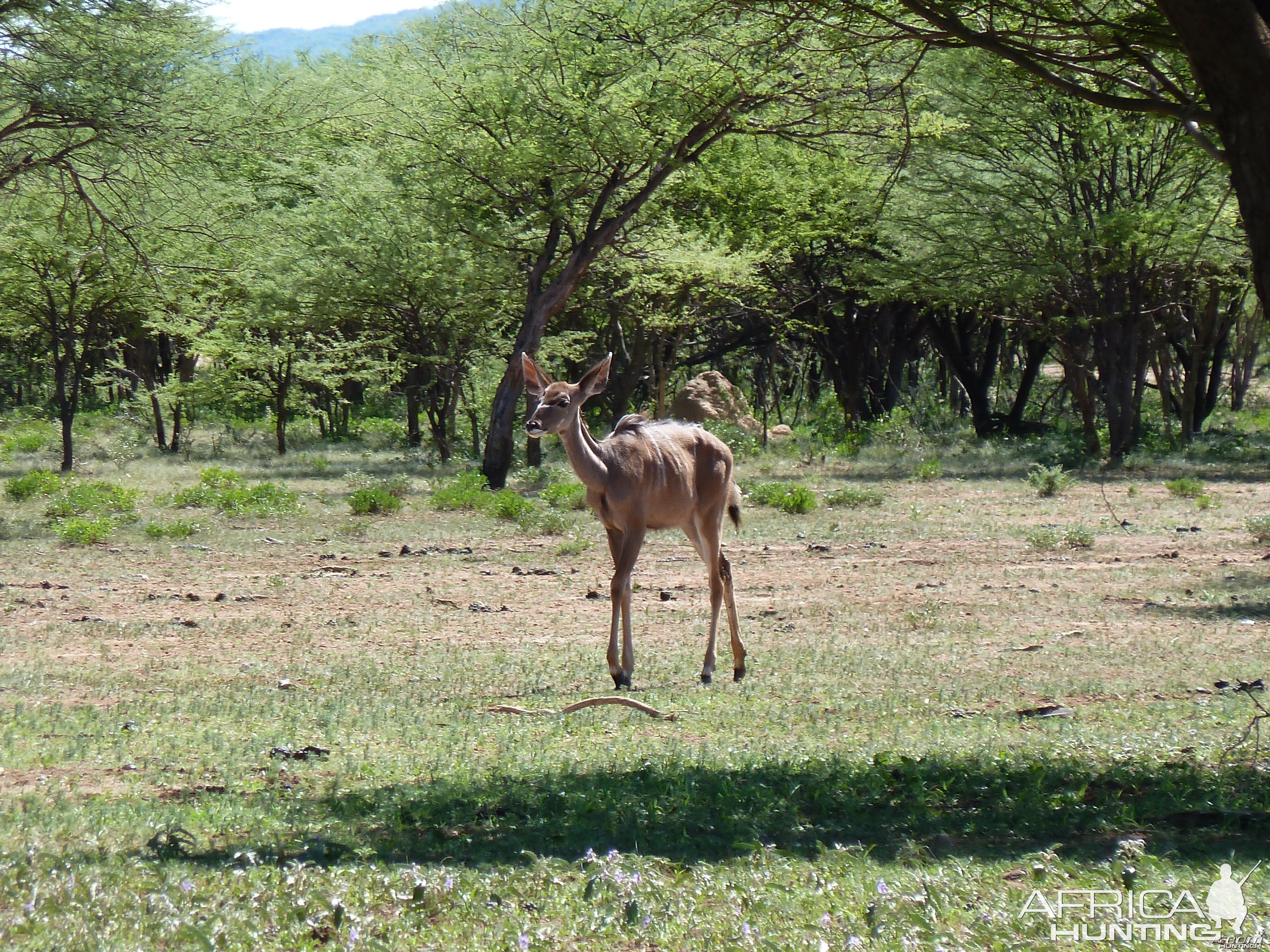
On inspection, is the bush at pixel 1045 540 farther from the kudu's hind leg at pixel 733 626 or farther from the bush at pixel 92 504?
the bush at pixel 92 504

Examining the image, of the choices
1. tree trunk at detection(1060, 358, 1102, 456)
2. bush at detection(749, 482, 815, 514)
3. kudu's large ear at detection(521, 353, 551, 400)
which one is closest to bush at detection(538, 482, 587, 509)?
bush at detection(749, 482, 815, 514)

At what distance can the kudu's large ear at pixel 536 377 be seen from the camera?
9500mm

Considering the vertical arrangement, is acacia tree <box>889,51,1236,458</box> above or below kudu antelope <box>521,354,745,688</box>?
above

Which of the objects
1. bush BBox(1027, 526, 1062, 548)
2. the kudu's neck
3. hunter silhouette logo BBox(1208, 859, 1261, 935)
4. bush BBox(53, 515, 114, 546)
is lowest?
bush BBox(53, 515, 114, 546)

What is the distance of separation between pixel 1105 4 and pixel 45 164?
13.4 metres

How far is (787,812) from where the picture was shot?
224 inches

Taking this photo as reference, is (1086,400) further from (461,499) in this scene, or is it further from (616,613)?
(616,613)

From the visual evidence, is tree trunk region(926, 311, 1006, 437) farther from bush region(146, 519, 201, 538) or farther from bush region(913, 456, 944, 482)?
bush region(146, 519, 201, 538)

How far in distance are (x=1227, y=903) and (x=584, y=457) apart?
5542 mm

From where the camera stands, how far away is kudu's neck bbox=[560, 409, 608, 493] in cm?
923

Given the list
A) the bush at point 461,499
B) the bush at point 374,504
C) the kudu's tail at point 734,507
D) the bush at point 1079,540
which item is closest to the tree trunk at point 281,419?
the bush at point 461,499

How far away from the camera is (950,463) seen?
28.9 m

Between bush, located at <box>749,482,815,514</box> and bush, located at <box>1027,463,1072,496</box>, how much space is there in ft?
13.5

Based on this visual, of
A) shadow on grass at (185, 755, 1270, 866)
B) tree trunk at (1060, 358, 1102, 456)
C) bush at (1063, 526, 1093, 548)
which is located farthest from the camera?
tree trunk at (1060, 358, 1102, 456)
